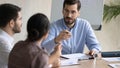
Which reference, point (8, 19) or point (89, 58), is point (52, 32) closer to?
point (89, 58)

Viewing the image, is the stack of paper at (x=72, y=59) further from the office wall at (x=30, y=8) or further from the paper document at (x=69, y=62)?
the office wall at (x=30, y=8)

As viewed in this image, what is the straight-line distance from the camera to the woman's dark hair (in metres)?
1.51

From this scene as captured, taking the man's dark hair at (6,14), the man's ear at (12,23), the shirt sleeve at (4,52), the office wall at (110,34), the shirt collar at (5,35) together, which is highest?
the man's dark hair at (6,14)

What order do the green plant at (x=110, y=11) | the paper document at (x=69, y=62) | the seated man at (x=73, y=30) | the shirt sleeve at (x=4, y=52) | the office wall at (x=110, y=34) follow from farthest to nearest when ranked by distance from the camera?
the office wall at (x=110, y=34)
the green plant at (x=110, y=11)
the seated man at (x=73, y=30)
the paper document at (x=69, y=62)
the shirt sleeve at (x=4, y=52)

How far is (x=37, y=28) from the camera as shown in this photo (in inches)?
59.7

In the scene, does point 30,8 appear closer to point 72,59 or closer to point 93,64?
point 72,59

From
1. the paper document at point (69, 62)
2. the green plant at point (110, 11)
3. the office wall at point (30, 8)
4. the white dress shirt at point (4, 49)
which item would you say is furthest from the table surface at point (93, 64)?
the green plant at point (110, 11)

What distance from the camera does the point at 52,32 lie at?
9.04 feet

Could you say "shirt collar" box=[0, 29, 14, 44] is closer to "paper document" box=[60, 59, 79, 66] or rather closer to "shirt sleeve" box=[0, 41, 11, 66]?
"shirt sleeve" box=[0, 41, 11, 66]

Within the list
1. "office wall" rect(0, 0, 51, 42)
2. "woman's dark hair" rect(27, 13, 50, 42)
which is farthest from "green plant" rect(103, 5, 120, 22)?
"woman's dark hair" rect(27, 13, 50, 42)

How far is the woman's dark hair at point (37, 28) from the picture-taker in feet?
4.97

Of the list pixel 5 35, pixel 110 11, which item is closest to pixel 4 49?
pixel 5 35

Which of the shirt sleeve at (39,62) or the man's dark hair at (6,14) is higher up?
the man's dark hair at (6,14)

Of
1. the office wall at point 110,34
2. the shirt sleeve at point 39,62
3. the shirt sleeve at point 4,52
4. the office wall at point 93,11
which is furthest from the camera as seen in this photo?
the office wall at point 110,34
